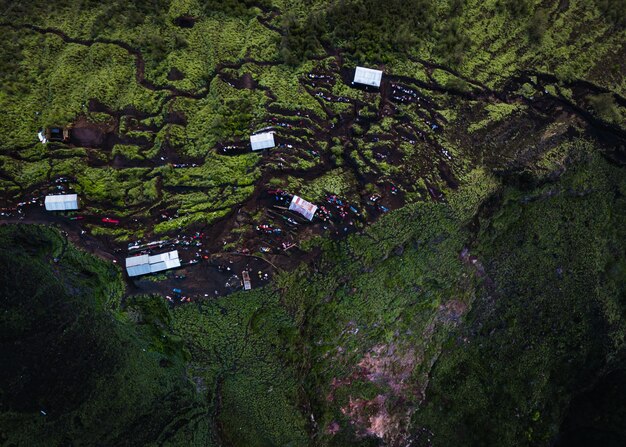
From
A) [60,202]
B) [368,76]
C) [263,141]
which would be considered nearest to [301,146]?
[263,141]

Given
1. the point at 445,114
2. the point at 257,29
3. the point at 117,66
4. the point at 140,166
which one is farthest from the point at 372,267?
the point at 117,66

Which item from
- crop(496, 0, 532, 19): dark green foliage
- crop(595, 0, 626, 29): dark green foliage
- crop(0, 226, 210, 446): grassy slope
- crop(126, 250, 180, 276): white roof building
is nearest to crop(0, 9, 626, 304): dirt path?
crop(126, 250, 180, 276): white roof building

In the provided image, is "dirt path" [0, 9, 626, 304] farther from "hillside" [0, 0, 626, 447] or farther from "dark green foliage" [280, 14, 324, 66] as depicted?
"dark green foliage" [280, 14, 324, 66]

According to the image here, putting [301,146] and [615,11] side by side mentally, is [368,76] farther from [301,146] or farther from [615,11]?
[615,11]

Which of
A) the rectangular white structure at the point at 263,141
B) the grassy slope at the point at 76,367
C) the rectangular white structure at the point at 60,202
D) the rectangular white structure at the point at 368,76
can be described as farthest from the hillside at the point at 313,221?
the rectangular white structure at the point at 368,76

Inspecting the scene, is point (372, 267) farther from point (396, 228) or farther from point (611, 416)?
point (611, 416)

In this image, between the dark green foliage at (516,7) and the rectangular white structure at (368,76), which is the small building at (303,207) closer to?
the rectangular white structure at (368,76)
